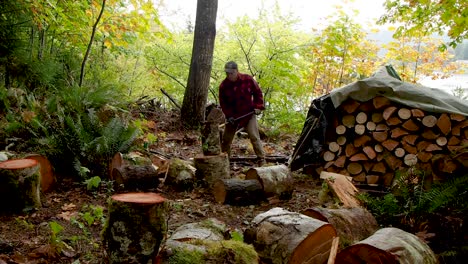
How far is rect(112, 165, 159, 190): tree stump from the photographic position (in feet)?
15.5

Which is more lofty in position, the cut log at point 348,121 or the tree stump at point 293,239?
the cut log at point 348,121

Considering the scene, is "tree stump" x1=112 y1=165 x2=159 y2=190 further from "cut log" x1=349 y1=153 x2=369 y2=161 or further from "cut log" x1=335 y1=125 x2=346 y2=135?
"cut log" x1=349 y1=153 x2=369 y2=161

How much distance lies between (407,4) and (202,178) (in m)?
6.93

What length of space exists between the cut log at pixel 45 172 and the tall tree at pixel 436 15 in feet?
25.3

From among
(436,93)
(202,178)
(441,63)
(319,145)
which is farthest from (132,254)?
(441,63)

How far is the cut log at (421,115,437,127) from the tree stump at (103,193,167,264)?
4470mm

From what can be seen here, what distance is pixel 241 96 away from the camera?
635 cm

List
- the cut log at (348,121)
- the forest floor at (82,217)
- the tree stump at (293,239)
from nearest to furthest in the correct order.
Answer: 1. the tree stump at (293,239)
2. the forest floor at (82,217)
3. the cut log at (348,121)

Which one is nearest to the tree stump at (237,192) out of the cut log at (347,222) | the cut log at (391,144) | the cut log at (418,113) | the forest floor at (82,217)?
the forest floor at (82,217)

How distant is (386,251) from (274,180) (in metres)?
2.57

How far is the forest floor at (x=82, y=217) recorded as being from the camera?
115 inches

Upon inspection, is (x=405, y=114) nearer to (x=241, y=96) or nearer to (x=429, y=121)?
(x=429, y=121)

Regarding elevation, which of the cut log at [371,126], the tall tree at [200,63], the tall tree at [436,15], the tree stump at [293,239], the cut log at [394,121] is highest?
the tall tree at [436,15]

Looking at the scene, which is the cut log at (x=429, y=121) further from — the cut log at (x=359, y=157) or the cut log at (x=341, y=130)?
the cut log at (x=341, y=130)
